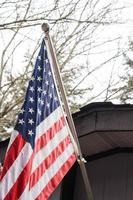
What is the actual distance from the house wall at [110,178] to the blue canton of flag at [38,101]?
1.60 meters

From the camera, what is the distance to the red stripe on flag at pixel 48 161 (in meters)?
4.00

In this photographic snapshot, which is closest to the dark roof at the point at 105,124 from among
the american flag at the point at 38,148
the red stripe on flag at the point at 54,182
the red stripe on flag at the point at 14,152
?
the american flag at the point at 38,148

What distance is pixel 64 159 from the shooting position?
411cm

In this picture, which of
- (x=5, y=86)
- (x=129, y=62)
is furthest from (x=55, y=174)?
(x=129, y=62)

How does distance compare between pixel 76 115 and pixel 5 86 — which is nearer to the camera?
pixel 76 115

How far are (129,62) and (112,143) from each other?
886 inches

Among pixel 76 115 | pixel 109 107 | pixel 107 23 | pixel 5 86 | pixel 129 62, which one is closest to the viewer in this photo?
pixel 109 107

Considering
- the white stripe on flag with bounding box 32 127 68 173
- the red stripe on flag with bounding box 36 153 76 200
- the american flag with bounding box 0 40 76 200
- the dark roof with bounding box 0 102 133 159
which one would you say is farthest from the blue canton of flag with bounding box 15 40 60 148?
the dark roof with bounding box 0 102 133 159

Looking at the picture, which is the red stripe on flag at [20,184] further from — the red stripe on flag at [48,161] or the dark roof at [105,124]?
the dark roof at [105,124]

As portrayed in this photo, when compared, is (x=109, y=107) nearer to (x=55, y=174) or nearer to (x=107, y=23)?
(x=55, y=174)

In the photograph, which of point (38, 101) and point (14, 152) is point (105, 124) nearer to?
point (38, 101)

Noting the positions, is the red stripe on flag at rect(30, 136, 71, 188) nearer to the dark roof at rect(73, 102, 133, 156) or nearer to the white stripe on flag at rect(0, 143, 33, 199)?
the white stripe on flag at rect(0, 143, 33, 199)

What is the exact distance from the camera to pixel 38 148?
160 inches

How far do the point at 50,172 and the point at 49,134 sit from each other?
36 centimetres
